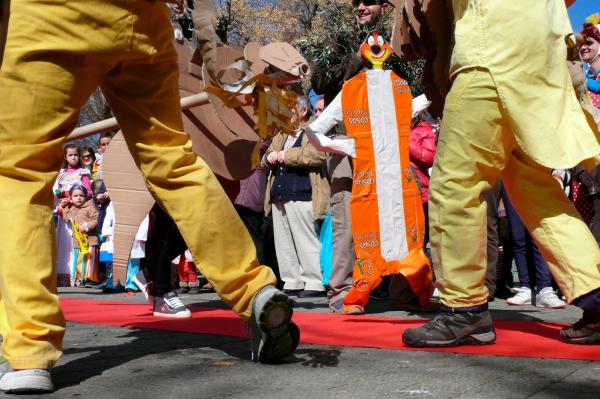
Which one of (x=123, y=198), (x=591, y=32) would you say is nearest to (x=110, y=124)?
(x=123, y=198)

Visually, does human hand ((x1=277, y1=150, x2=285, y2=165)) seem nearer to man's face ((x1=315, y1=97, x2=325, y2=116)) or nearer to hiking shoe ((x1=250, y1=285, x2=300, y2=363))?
man's face ((x1=315, y1=97, x2=325, y2=116))

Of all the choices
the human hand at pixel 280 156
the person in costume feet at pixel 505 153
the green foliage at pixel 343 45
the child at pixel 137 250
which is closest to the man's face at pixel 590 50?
the green foliage at pixel 343 45

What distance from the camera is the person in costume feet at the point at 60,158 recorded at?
2549 mm

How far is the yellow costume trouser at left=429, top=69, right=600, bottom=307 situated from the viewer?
10.7 feet

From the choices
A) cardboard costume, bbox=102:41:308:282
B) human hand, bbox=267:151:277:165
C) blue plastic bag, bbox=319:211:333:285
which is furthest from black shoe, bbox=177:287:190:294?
cardboard costume, bbox=102:41:308:282

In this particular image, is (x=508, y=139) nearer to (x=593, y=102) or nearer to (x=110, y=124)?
(x=110, y=124)

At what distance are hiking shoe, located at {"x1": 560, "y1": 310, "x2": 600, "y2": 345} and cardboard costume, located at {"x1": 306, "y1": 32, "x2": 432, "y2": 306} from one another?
1981 mm

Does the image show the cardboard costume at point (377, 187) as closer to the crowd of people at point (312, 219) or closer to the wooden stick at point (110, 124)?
the crowd of people at point (312, 219)

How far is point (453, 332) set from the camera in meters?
3.34

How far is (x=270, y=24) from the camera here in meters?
31.5

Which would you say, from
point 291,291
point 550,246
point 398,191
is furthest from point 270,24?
point 550,246

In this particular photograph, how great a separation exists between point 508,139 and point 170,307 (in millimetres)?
2560

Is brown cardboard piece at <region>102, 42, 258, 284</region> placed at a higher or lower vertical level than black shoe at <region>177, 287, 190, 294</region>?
higher

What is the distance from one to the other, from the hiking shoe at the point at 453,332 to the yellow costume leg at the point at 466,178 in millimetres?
Result: 57
